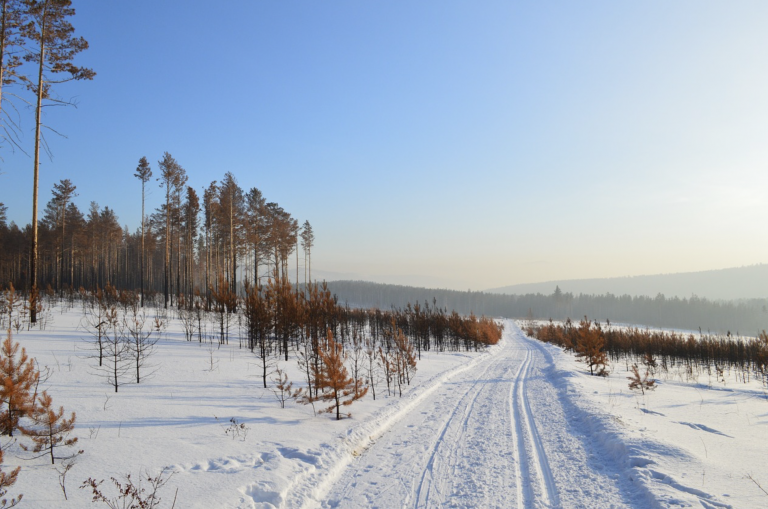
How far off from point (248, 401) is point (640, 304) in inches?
6600

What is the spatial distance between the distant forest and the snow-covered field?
312 feet

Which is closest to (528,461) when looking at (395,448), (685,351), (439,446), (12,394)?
(439,446)

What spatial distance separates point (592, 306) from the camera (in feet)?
506

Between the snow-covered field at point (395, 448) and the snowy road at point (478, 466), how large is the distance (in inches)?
1.1

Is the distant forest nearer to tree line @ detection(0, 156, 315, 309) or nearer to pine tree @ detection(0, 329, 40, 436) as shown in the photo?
tree line @ detection(0, 156, 315, 309)

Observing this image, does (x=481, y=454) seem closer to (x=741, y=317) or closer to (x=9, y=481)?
(x=9, y=481)

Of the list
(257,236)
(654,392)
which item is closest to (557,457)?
(654,392)

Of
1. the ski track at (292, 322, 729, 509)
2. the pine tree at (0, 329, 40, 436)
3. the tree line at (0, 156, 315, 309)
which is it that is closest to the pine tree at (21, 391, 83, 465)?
the pine tree at (0, 329, 40, 436)

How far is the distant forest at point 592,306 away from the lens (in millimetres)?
119625

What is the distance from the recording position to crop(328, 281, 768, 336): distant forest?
120 metres

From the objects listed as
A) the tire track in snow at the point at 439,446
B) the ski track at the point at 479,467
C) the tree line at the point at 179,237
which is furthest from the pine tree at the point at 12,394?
the tree line at the point at 179,237

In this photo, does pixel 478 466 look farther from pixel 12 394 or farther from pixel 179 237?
pixel 179 237

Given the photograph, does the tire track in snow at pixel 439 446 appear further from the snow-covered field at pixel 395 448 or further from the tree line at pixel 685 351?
the tree line at pixel 685 351

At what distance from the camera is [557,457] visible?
6352 millimetres
